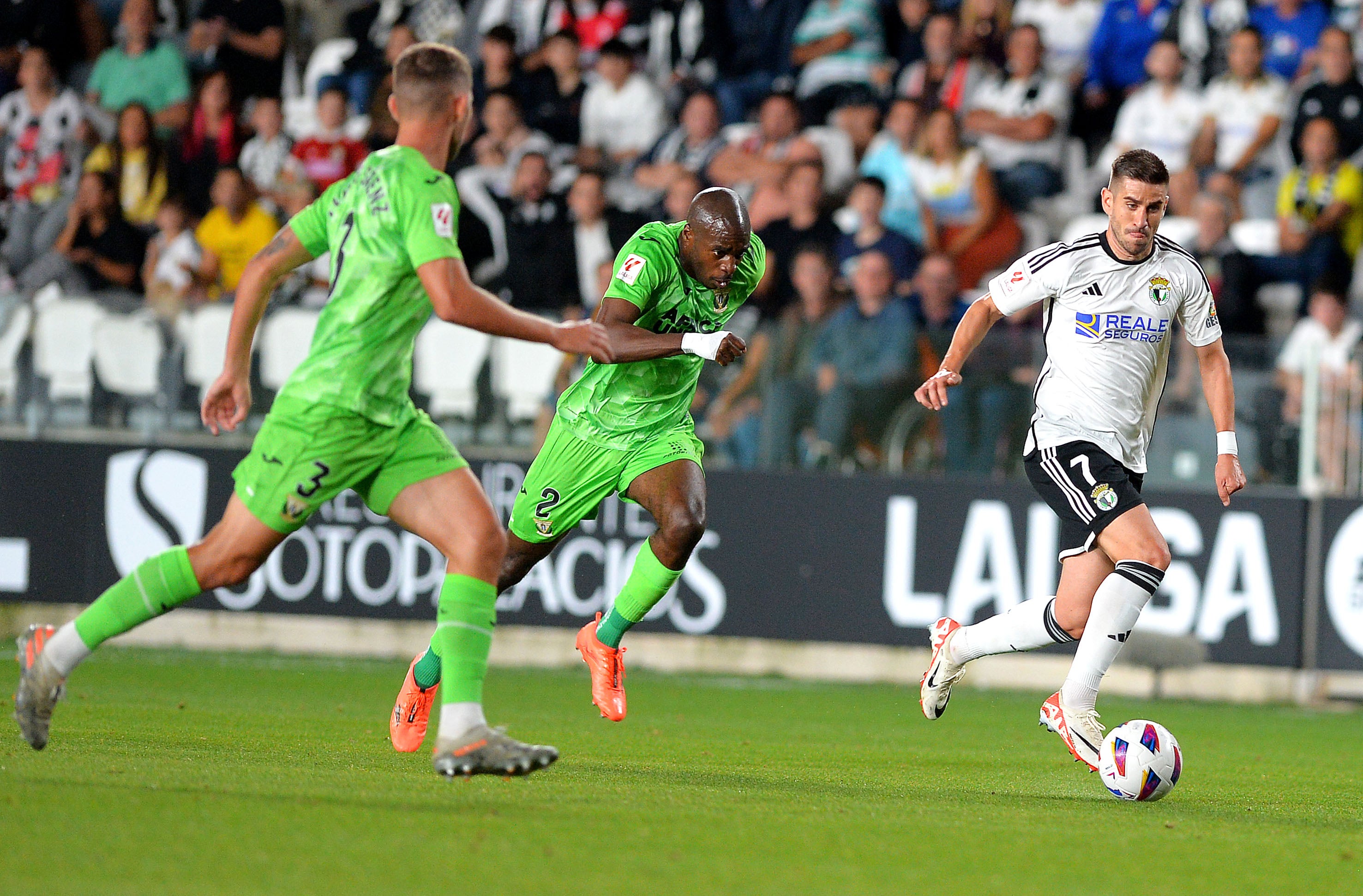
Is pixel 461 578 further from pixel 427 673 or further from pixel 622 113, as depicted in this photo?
pixel 622 113

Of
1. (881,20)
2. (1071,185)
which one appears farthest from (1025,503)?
(881,20)

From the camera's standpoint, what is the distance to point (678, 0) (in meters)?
16.4

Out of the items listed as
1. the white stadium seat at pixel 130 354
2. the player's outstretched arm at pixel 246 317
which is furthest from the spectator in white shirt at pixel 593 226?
the player's outstretched arm at pixel 246 317

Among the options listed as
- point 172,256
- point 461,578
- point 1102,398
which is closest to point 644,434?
point 1102,398

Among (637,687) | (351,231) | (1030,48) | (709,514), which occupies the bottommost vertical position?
(637,687)

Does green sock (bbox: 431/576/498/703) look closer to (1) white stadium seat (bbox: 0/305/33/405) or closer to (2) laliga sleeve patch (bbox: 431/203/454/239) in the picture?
(2) laliga sleeve patch (bbox: 431/203/454/239)

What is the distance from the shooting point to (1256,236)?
13789mm

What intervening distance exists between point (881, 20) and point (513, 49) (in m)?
3.38

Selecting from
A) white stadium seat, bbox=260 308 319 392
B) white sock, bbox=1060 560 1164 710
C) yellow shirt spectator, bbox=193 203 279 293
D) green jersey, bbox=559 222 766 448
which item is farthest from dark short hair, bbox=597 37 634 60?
white sock, bbox=1060 560 1164 710

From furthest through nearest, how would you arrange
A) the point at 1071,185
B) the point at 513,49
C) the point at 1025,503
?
the point at 513,49 < the point at 1071,185 < the point at 1025,503

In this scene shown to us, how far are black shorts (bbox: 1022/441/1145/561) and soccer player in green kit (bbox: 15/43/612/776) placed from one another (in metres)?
2.24

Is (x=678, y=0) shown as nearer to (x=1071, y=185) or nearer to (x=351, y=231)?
(x=1071, y=185)

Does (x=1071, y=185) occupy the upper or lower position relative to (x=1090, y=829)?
upper

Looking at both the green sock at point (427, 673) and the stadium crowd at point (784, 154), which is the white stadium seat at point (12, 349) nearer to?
the stadium crowd at point (784, 154)
